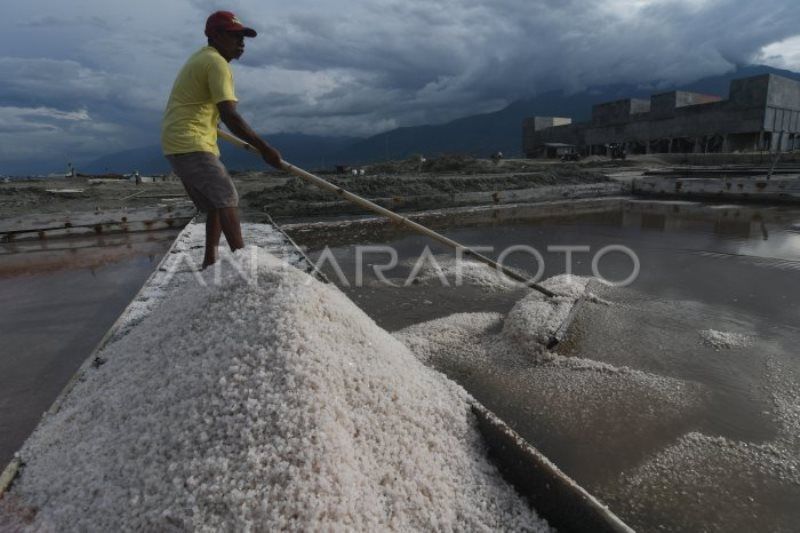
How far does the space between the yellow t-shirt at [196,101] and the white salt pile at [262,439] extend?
1.21 meters

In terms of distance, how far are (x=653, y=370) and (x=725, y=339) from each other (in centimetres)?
67

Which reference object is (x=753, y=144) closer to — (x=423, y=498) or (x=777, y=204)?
(x=777, y=204)

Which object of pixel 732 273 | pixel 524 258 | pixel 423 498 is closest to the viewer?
pixel 423 498

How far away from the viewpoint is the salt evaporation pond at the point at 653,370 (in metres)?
1.45

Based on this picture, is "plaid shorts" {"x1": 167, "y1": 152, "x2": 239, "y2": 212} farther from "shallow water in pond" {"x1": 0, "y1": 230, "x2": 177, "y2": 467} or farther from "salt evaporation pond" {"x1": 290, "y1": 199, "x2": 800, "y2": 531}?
"salt evaporation pond" {"x1": 290, "y1": 199, "x2": 800, "y2": 531}

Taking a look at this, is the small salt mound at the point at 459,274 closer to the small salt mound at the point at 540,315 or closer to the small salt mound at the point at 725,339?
the small salt mound at the point at 540,315

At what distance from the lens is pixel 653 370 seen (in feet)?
7.17

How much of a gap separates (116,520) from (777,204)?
399 inches

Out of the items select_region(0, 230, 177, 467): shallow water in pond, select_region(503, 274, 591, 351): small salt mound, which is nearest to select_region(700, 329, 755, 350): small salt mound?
select_region(503, 274, 591, 351): small salt mound

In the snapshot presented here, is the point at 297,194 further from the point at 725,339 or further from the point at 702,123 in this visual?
the point at 702,123

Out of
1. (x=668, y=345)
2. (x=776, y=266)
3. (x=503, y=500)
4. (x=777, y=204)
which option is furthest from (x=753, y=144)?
(x=503, y=500)

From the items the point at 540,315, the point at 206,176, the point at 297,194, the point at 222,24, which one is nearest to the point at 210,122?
the point at 206,176

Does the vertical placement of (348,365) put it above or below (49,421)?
above

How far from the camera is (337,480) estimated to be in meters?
1.07
